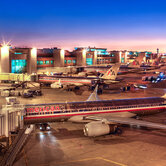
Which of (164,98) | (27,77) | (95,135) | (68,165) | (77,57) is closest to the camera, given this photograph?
(68,165)

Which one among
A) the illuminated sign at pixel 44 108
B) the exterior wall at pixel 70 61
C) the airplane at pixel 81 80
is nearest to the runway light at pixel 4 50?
the airplane at pixel 81 80

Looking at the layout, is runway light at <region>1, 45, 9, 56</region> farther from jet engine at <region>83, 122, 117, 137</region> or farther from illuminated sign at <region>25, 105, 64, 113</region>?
jet engine at <region>83, 122, 117, 137</region>

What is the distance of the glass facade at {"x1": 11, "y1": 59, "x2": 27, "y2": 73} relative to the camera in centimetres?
7731

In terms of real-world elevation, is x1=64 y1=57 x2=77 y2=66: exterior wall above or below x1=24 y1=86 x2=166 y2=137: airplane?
above

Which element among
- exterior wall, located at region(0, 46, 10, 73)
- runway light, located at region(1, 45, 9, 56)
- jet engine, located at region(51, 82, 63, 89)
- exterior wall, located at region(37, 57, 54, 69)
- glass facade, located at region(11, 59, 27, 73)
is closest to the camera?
jet engine, located at region(51, 82, 63, 89)

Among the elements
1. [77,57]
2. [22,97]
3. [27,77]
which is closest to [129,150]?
[22,97]

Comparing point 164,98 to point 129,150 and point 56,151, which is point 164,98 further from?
point 56,151

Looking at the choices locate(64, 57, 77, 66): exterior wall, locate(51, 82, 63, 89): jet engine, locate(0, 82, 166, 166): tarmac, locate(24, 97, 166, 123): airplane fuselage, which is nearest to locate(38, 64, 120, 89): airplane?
locate(51, 82, 63, 89): jet engine

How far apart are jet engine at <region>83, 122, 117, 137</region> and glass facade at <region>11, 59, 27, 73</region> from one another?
59453 mm

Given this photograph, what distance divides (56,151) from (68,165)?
316 cm

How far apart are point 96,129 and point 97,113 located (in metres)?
3.74

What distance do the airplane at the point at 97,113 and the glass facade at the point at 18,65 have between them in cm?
5552

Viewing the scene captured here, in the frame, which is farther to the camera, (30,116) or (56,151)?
(30,116)

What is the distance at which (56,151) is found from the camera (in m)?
21.4
